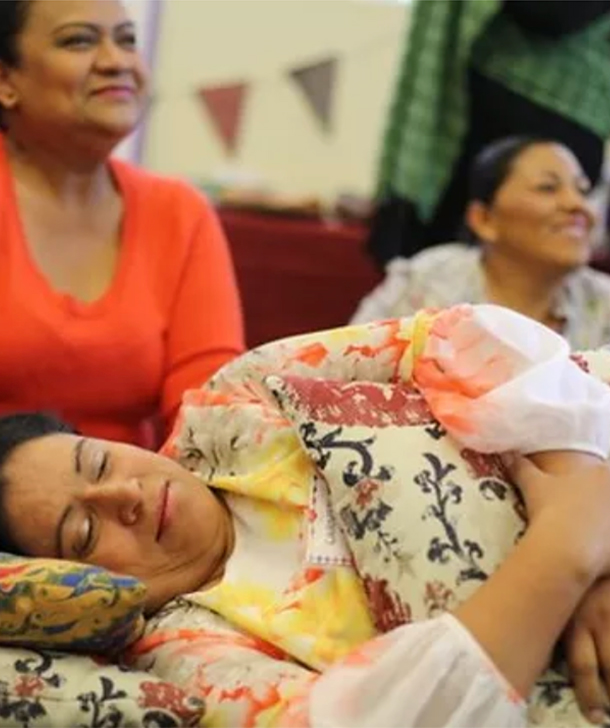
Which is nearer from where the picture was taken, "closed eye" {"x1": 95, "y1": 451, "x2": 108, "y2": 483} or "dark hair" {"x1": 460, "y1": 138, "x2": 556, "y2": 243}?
"closed eye" {"x1": 95, "y1": 451, "x2": 108, "y2": 483}

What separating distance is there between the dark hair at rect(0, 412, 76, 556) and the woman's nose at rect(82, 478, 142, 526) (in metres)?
0.10

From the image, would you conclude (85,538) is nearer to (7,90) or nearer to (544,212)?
(7,90)

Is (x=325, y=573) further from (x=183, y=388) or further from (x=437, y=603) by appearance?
(x=183, y=388)

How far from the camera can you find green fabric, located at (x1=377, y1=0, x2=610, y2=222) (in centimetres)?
286

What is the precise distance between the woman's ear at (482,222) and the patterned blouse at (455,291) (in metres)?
0.04

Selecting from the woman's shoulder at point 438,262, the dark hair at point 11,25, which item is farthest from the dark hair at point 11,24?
the woman's shoulder at point 438,262

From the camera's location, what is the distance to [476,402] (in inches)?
49.8

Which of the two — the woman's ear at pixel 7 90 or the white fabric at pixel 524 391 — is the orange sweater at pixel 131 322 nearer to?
the woman's ear at pixel 7 90

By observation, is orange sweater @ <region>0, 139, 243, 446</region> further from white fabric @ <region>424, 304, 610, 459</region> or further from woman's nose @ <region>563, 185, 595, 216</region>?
woman's nose @ <region>563, 185, 595, 216</region>

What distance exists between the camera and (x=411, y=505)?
123 centimetres

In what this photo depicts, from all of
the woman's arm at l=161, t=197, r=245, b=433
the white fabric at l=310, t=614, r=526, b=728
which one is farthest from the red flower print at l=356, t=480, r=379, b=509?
the woman's arm at l=161, t=197, r=245, b=433

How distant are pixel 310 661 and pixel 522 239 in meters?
1.60

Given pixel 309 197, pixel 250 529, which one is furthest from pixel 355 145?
pixel 250 529

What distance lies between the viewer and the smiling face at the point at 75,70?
6.46 ft
